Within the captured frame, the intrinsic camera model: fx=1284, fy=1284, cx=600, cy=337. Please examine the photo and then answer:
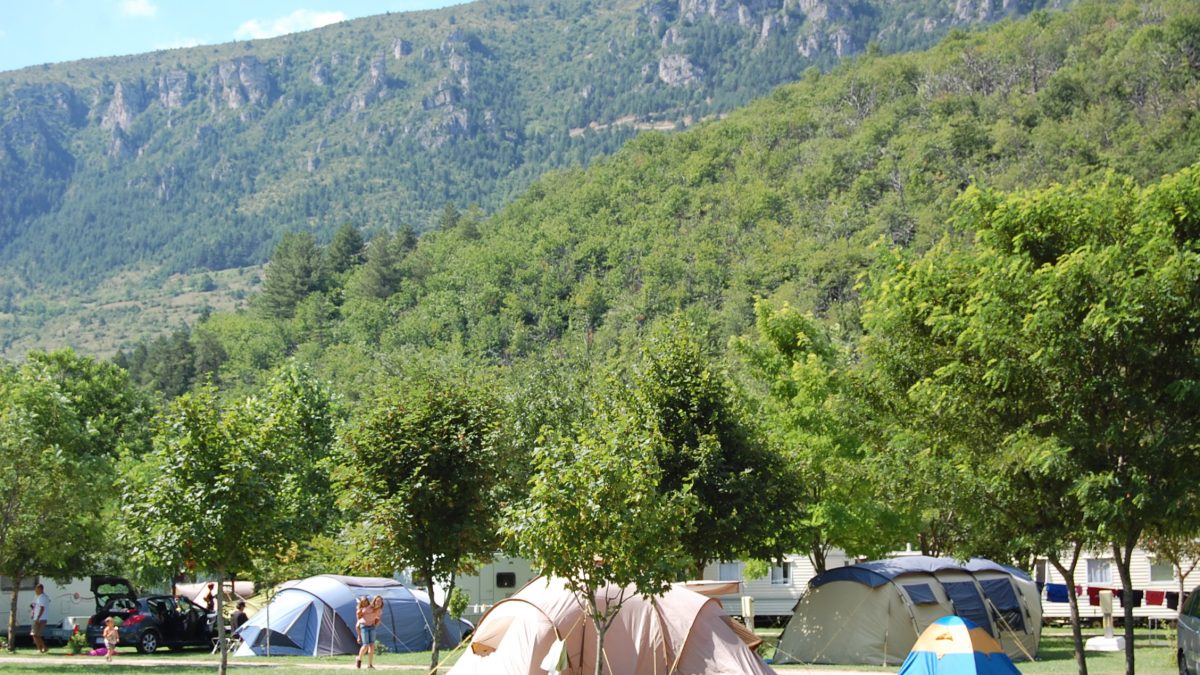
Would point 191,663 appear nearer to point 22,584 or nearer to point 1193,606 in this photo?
point 22,584

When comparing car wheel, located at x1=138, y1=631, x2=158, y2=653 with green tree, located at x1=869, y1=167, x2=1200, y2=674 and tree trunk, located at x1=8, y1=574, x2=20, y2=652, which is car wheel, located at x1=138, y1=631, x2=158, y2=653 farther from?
green tree, located at x1=869, y1=167, x2=1200, y2=674

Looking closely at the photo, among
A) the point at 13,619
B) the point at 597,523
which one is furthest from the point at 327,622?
the point at 597,523

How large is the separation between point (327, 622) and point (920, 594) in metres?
14.1

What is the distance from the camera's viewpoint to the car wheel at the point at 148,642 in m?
32.2

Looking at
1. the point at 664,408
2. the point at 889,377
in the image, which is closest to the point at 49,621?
the point at 664,408

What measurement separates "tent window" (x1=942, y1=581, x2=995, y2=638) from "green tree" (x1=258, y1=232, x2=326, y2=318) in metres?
106

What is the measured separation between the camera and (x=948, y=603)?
89.2 feet

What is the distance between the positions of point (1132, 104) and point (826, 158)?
23290 millimetres

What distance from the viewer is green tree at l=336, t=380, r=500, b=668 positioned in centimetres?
1966

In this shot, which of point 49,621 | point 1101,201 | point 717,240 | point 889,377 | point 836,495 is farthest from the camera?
point 717,240

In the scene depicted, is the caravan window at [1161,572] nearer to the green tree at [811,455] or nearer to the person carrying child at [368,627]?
the green tree at [811,455]

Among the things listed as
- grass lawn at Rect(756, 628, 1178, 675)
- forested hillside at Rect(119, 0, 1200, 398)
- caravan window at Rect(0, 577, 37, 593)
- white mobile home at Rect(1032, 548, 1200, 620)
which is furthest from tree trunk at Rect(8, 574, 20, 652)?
forested hillside at Rect(119, 0, 1200, 398)

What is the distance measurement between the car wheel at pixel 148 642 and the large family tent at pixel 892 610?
51.9ft

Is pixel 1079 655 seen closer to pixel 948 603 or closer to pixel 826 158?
pixel 948 603
